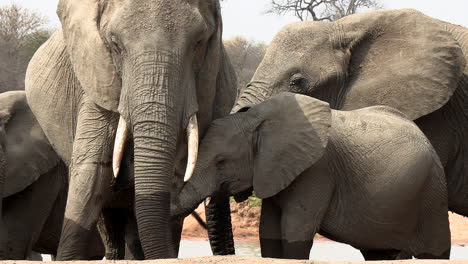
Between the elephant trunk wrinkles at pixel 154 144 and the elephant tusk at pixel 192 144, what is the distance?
0.26ft

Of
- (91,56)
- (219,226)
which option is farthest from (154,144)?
(219,226)

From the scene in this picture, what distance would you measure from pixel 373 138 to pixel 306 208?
595 millimetres

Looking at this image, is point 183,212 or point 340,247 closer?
point 183,212

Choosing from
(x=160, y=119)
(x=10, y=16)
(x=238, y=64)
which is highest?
(x=160, y=119)

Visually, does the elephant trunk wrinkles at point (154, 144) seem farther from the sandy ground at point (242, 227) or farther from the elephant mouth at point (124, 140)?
the sandy ground at point (242, 227)

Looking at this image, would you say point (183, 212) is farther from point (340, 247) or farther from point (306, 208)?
point (340, 247)

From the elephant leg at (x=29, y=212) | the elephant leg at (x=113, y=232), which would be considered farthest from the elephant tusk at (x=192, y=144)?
the elephant leg at (x=29, y=212)

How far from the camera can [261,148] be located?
5266 mm

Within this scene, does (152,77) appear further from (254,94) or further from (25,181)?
(254,94)

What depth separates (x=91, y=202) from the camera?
480 centimetres

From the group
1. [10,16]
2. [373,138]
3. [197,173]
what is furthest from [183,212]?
[10,16]

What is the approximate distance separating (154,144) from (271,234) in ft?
3.62

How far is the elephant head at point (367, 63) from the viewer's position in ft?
21.2

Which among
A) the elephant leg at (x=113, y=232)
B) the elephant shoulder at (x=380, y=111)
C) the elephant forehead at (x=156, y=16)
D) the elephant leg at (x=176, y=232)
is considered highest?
the elephant forehead at (x=156, y=16)
